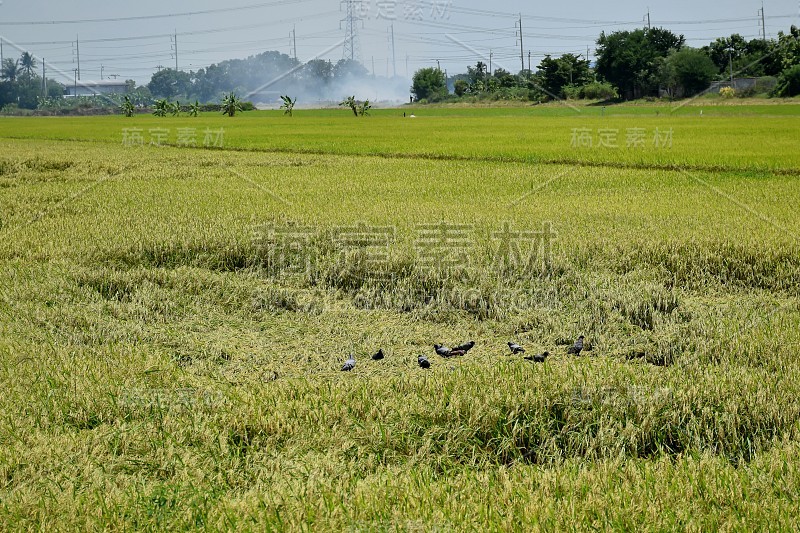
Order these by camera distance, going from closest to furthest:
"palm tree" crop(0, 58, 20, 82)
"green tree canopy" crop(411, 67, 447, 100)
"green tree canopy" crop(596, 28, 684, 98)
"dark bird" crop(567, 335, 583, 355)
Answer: "dark bird" crop(567, 335, 583, 355) < "green tree canopy" crop(596, 28, 684, 98) < "green tree canopy" crop(411, 67, 447, 100) < "palm tree" crop(0, 58, 20, 82)

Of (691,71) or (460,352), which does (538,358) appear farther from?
(691,71)

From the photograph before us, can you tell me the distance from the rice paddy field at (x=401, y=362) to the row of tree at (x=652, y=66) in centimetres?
3779

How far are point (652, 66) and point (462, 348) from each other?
151 ft

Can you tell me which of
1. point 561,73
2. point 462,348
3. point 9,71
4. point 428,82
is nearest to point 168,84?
point 9,71

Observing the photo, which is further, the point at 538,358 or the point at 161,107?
the point at 161,107

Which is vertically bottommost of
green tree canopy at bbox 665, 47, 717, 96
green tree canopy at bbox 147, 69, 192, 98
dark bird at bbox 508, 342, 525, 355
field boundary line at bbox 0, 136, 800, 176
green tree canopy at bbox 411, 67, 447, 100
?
dark bird at bbox 508, 342, 525, 355

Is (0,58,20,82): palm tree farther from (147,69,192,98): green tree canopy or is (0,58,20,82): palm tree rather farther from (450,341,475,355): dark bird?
(450,341,475,355): dark bird

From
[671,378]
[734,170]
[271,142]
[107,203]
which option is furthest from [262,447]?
[271,142]

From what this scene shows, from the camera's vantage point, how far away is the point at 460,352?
4.09 meters

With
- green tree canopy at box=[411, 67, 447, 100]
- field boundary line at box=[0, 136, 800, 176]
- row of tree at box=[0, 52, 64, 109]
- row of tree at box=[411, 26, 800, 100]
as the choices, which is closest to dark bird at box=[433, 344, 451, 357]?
field boundary line at box=[0, 136, 800, 176]

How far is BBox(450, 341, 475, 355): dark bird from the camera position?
161 inches

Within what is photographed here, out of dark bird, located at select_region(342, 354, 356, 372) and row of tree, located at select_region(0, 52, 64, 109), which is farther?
row of tree, located at select_region(0, 52, 64, 109)

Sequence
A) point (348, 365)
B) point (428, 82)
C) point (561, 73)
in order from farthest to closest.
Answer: point (428, 82) < point (561, 73) < point (348, 365)

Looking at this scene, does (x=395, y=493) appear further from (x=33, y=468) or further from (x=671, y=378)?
(x=671, y=378)
